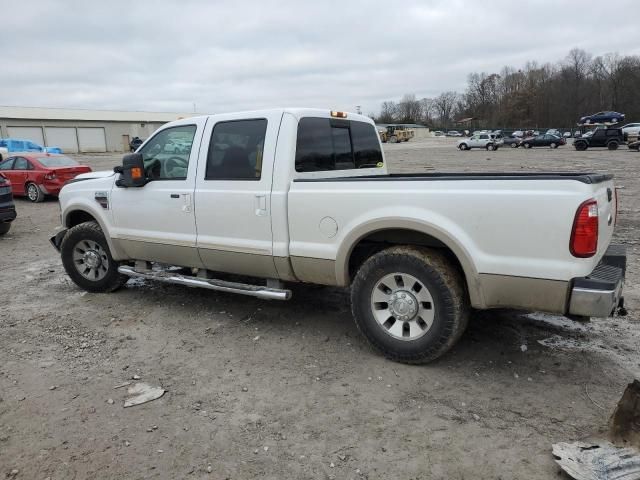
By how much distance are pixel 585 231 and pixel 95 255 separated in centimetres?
522

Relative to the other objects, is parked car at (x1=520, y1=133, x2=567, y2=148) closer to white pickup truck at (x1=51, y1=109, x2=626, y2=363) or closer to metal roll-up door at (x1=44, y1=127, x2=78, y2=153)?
white pickup truck at (x1=51, y1=109, x2=626, y2=363)

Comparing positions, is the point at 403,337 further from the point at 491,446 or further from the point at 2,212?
the point at 2,212

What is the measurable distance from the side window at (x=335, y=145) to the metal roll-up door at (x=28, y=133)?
57.2 meters

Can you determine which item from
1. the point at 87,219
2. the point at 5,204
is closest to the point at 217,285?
the point at 87,219

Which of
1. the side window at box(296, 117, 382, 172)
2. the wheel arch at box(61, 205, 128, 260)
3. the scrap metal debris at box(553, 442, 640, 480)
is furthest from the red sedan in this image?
the scrap metal debris at box(553, 442, 640, 480)

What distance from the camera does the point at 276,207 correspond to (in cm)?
438

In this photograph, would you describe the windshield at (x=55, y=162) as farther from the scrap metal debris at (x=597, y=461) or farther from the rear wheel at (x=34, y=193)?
the scrap metal debris at (x=597, y=461)

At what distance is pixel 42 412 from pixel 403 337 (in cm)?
266

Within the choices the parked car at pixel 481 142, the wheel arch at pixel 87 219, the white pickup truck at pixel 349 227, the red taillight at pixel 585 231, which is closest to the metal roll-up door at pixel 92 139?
the parked car at pixel 481 142

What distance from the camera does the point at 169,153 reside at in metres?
5.23

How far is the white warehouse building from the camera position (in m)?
54.0

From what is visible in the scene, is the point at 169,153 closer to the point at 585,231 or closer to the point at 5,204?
the point at 585,231

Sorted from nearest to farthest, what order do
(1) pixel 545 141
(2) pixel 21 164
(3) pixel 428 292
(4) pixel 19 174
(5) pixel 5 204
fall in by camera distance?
(3) pixel 428 292 < (5) pixel 5 204 < (4) pixel 19 174 < (2) pixel 21 164 < (1) pixel 545 141

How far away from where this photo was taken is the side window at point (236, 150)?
4.58 metres
